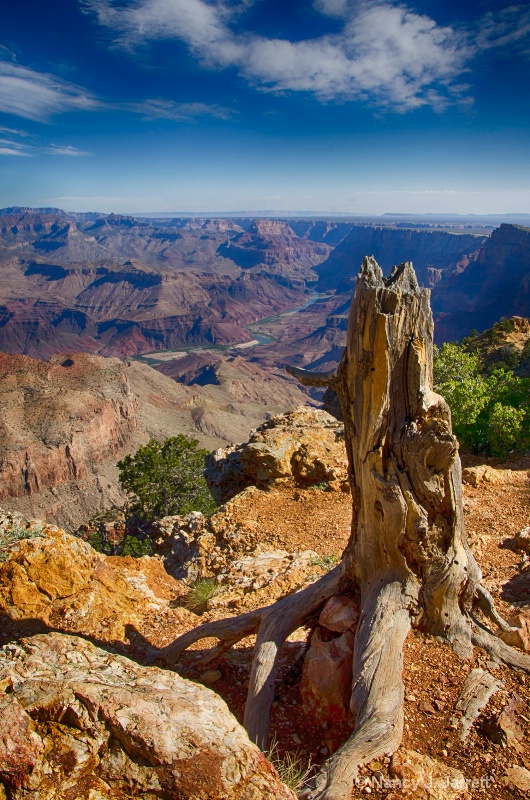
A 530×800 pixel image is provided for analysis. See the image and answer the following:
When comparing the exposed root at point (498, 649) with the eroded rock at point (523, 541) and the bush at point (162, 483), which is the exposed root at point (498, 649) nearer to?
the eroded rock at point (523, 541)

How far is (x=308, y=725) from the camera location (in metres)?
5.33

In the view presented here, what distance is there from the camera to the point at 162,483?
25.2m

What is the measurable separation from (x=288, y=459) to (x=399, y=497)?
11038 millimetres

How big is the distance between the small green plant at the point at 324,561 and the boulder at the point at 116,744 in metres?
6.46

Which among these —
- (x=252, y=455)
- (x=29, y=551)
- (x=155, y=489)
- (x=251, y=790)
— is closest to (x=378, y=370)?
(x=251, y=790)

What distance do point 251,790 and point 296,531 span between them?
926 cm

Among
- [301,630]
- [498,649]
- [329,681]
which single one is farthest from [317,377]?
[301,630]

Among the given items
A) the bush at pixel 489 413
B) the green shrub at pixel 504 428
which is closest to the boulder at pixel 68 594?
the bush at pixel 489 413

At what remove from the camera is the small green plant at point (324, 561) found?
1027cm

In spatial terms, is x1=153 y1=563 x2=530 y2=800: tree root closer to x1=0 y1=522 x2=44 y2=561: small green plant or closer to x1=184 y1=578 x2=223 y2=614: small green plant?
x1=184 y1=578 x2=223 y2=614: small green plant

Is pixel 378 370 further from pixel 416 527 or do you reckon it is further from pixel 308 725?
pixel 308 725

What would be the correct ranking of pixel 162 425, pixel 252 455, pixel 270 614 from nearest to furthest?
pixel 270 614
pixel 252 455
pixel 162 425

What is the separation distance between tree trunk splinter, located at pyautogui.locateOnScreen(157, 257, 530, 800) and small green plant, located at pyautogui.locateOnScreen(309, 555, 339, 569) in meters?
4.42

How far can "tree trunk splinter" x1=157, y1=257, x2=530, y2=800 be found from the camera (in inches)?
205
